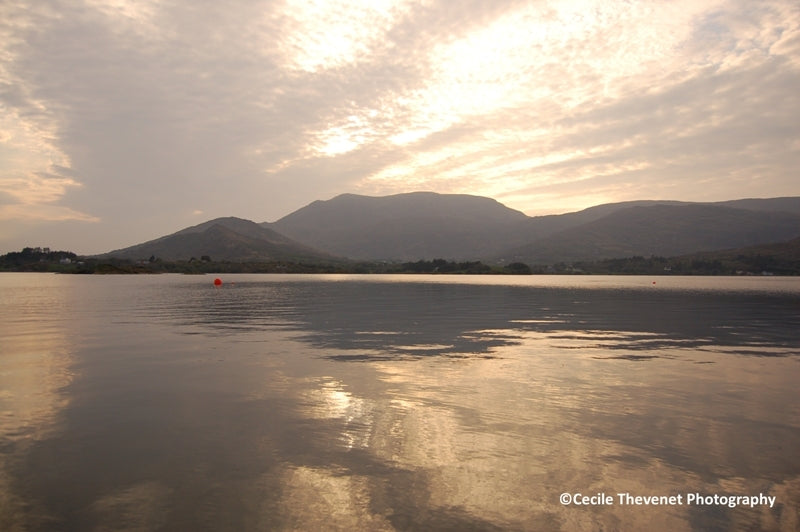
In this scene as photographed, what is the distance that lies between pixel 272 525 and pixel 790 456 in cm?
1527

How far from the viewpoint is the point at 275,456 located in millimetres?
13930

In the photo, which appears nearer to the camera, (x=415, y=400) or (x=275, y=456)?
(x=275, y=456)

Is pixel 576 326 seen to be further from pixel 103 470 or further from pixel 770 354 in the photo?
pixel 103 470

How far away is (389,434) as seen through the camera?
626 inches

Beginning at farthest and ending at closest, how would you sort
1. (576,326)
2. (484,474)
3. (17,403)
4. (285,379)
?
(576,326), (285,379), (17,403), (484,474)

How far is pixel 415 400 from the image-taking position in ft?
65.6

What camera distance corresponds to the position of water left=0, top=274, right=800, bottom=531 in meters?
10.9

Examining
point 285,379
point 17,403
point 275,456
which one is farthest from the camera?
point 285,379

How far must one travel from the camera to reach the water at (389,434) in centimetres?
1089

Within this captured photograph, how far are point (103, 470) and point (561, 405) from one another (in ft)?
52.8

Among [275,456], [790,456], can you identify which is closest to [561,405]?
[790,456]

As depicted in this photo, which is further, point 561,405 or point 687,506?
point 561,405

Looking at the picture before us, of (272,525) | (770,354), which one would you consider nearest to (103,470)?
(272,525)

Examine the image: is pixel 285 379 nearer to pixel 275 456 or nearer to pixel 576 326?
pixel 275 456
